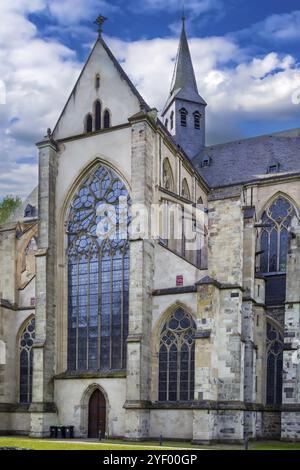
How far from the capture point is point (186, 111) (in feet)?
152

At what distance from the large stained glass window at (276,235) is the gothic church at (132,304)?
319 millimetres

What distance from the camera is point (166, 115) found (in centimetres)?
4812

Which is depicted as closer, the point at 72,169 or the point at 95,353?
the point at 95,353

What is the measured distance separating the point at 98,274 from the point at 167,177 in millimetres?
6105

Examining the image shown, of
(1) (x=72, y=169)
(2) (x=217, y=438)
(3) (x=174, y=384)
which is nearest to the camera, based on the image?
(2) (x=217, y=438)

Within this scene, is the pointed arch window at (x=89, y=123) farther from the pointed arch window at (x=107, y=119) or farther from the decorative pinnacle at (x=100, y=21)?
the decorative pinnacle at (x=100, y=21)

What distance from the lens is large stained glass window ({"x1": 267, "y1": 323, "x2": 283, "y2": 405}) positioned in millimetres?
27641

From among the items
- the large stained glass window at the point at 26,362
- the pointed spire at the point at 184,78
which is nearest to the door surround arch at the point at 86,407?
the large stained glass window at the point at 26,362

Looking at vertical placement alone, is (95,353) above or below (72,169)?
below

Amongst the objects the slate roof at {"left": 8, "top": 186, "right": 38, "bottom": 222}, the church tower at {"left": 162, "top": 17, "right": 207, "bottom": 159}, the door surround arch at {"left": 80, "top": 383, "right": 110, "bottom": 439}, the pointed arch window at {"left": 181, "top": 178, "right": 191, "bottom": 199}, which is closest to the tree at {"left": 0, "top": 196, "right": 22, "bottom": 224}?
the slate roof at {"left": 8, "top": 186, "right": 38, "bottom": 222}

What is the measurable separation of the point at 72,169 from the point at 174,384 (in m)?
11.4

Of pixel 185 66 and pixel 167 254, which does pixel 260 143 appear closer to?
pixel 185 66

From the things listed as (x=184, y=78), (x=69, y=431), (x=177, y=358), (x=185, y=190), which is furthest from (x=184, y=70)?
(x=69, y=431)

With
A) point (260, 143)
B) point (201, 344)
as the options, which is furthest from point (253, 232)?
point (260, 143)
